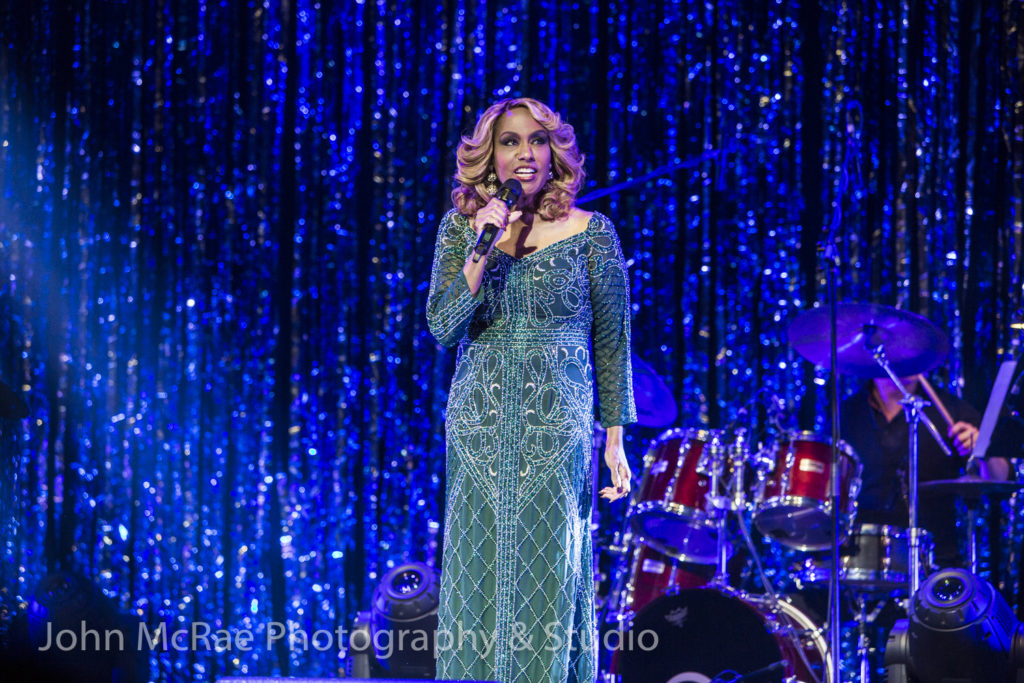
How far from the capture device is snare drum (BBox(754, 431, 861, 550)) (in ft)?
15.2

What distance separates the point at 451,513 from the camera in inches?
116

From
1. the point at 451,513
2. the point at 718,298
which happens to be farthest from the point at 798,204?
the point at 451,513

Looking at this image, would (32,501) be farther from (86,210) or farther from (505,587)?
(505,587)

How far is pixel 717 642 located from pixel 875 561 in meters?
0.81

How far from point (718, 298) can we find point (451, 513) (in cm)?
302

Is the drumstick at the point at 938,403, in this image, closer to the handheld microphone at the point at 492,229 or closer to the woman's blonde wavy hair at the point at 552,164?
the woman's blonde wavy hair at the point at 552,164

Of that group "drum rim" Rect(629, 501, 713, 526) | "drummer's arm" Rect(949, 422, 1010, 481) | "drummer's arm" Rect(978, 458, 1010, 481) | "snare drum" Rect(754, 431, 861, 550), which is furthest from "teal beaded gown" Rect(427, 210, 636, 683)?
"drummer's arm" Rect(949, 422, 1010, 481)

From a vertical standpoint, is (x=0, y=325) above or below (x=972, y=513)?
above

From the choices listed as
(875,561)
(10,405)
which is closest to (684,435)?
(875,561)

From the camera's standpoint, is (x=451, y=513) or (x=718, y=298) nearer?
(x=451, y=513)

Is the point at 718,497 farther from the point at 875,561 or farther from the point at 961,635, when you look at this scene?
the point at 961,635

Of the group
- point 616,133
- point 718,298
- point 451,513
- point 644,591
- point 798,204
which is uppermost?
point 616,133

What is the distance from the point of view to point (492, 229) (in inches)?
108

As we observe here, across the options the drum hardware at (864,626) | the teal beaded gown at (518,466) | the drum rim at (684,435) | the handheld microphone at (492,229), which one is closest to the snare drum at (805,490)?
the drum rim at (684,435)
